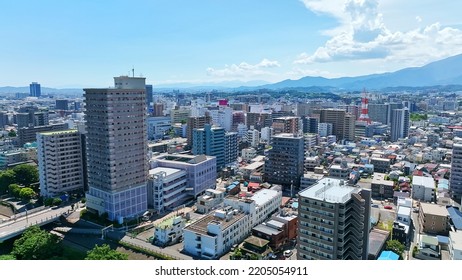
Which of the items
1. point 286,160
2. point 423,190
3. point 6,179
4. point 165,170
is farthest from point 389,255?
point 6,179

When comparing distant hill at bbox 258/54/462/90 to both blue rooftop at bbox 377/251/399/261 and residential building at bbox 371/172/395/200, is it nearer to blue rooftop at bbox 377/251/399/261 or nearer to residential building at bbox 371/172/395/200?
residential building at bbox 371/172/395/200

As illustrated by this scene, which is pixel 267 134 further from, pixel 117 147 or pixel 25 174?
pixel 25 174

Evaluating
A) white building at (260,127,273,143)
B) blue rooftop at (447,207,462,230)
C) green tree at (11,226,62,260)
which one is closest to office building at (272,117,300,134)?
white building at (260,127,273,143)

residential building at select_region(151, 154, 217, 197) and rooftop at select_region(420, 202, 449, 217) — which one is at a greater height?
residential building at select_region(151, 154, 217, 197)

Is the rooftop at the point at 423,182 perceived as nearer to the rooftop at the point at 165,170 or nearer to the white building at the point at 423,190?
the white building at the point at 423,190
